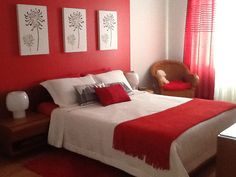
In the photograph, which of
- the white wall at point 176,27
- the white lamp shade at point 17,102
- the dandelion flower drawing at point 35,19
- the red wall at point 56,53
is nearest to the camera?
the white lamp shade at point 17,102

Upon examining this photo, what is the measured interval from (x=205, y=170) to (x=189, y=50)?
9.78 feet

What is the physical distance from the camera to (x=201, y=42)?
5113mm

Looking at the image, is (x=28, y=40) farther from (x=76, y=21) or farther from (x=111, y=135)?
(x=111, y=135)

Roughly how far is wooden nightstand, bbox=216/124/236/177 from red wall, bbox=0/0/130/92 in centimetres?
251

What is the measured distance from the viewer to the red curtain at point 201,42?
4980 mm

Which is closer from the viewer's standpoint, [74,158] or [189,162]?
[189,162]

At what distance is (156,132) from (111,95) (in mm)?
1174

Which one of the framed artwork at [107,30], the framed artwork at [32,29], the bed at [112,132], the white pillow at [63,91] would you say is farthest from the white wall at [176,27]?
the framed artwork at [32,29]

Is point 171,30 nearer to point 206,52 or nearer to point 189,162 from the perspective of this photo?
point 206,52

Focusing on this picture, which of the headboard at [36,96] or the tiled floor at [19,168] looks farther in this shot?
the headboard at [36,96]

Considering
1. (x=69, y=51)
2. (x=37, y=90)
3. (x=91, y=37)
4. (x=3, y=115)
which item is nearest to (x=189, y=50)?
(x=91, y=37)

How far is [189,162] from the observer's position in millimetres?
2375

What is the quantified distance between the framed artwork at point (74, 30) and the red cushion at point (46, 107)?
0.80m

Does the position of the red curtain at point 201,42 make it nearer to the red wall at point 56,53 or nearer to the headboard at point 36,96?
the red wall at point 56,53
